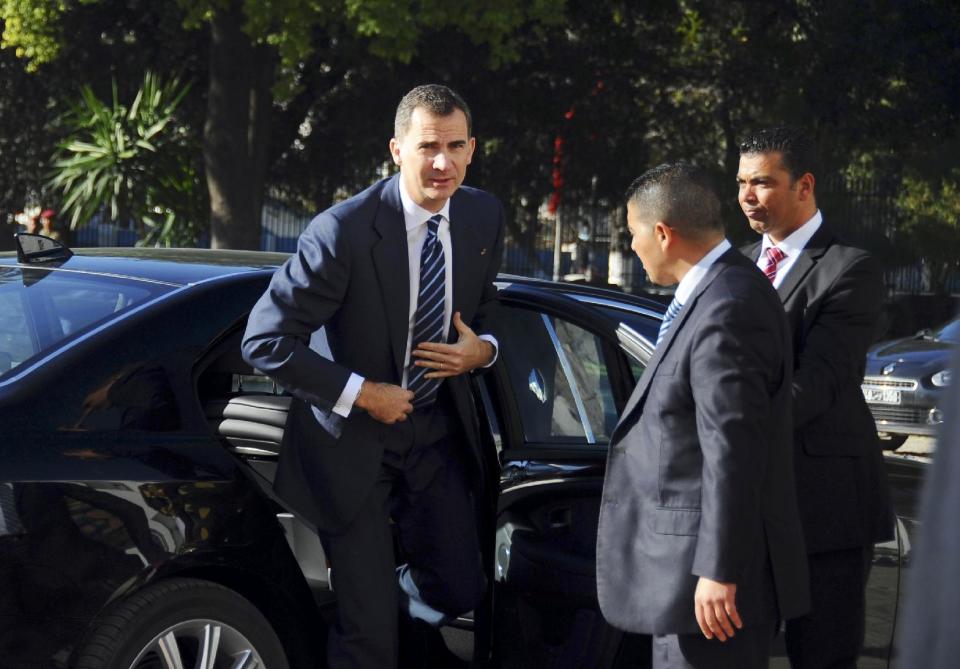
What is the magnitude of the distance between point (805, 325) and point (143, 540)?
1553 millimetres

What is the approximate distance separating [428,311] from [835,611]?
117 cm

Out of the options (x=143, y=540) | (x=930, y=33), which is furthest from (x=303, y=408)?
(x=930, y=33)

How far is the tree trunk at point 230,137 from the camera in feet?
61.5

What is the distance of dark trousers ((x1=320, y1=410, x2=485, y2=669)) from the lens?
135 inches

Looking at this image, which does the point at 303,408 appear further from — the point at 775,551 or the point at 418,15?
the point at 418,15

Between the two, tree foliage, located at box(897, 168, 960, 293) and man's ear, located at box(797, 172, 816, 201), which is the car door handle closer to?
man's ear, located at box(797, 172, 816, 201)

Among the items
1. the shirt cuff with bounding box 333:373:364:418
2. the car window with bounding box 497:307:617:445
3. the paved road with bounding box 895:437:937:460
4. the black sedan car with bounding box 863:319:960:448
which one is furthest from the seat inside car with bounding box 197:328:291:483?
the paved road with bounding box 895:437:937:460

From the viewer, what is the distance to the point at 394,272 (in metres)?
3.45

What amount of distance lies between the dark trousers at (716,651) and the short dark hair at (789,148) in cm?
108

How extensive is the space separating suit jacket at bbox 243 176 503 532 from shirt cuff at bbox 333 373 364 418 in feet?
0.04

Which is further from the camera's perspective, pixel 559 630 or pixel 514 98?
pixel 514 98

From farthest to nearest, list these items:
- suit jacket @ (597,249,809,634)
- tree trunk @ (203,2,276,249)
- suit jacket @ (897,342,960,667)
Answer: tree trunk @ (203,2,276,249) → suit jacket @ (597,249,809,634) → suit jacket @ (897,342,960,667)

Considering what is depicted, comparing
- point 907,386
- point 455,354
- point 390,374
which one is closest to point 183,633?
point 390,374

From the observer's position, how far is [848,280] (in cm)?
339
